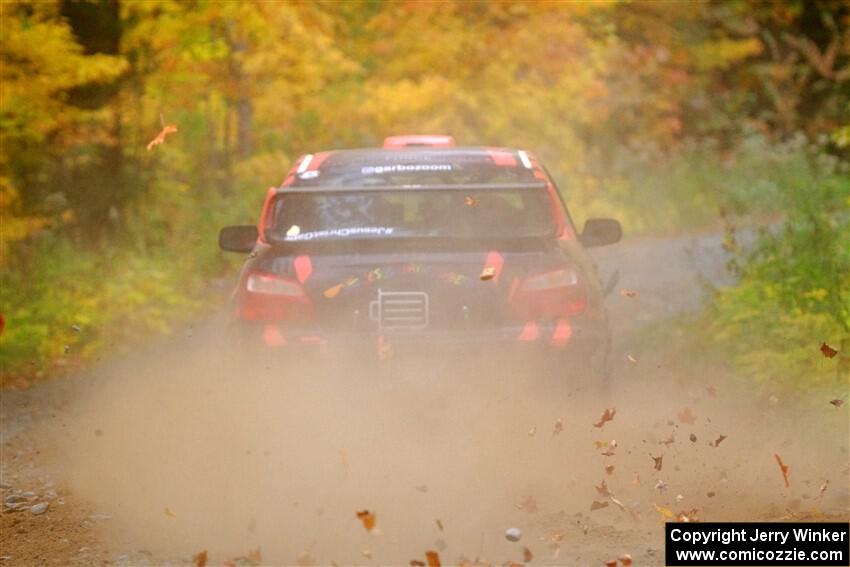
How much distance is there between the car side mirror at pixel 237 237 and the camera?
365 inches

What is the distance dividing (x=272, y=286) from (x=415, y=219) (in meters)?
1.26

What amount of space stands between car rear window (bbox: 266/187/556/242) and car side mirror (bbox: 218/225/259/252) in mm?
591

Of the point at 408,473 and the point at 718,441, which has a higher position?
the point at 718,441

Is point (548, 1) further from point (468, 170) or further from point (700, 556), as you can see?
point (700, 556)

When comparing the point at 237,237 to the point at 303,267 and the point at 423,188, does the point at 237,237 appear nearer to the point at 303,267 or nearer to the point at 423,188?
the point at 303,267

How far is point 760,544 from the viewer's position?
251 inches

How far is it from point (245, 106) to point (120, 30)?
4.97m

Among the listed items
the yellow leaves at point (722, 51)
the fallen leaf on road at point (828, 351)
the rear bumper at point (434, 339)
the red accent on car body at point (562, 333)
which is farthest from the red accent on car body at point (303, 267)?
the yellow leaves at point (722, 51)

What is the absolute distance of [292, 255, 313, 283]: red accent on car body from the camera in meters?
7.91

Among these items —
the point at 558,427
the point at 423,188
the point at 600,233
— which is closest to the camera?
the point at 558,427

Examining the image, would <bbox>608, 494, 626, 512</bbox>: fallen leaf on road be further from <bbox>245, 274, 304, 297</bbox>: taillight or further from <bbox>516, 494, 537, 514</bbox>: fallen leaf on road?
<bbox>245, 274, 304, 297</bbox>: taillight

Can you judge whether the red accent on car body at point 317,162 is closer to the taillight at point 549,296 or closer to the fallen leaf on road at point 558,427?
the taillight at point 549,296

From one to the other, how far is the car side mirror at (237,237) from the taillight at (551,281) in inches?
83.5

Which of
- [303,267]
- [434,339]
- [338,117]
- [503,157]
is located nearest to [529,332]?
[434,339]
